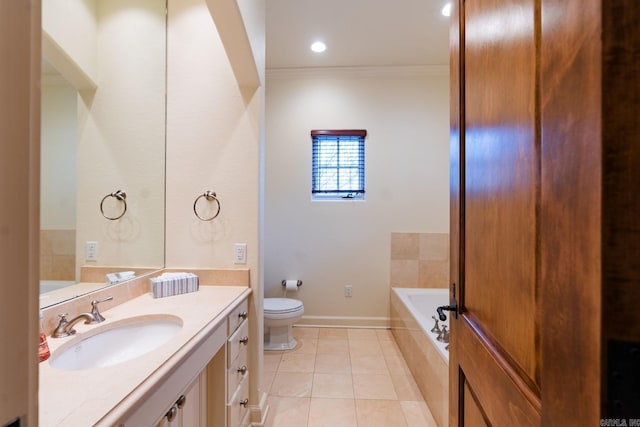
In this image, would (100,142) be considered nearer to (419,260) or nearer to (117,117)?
(117,117)

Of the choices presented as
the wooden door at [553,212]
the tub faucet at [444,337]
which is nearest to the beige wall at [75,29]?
the wooden door at [553,212]

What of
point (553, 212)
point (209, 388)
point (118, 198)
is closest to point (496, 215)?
point (553, 212)

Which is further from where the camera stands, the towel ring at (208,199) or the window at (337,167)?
the window at (337,167)

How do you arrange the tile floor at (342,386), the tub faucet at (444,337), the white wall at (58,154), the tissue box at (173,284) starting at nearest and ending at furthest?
1. the white wall at (58,154)
2. the tissue box at (173,284)
3. the tile floor at (342,386)
4. the tub faucet at (444,337)

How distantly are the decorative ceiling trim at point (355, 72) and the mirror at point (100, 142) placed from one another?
1586mm

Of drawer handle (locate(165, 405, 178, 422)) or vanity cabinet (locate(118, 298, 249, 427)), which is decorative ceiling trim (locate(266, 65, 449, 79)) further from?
drawer handle (locate(165, 405, 178, 422))

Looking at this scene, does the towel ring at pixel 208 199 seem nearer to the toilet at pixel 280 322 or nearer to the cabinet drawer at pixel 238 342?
the cabinet drawer at pixel 238 342

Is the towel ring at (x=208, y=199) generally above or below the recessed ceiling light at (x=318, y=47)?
below

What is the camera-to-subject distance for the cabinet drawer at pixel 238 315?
143 centimetres

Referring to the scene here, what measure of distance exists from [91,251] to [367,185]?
2513 millimetres

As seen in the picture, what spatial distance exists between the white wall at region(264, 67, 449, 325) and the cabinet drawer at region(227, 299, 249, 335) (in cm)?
159

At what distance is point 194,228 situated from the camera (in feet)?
5.88

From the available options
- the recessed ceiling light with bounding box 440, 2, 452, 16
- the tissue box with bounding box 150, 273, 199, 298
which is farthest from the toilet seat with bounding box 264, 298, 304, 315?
the recessed ceiling light with bounding box 440, 2, 452, 16

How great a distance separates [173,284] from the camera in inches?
61.2
